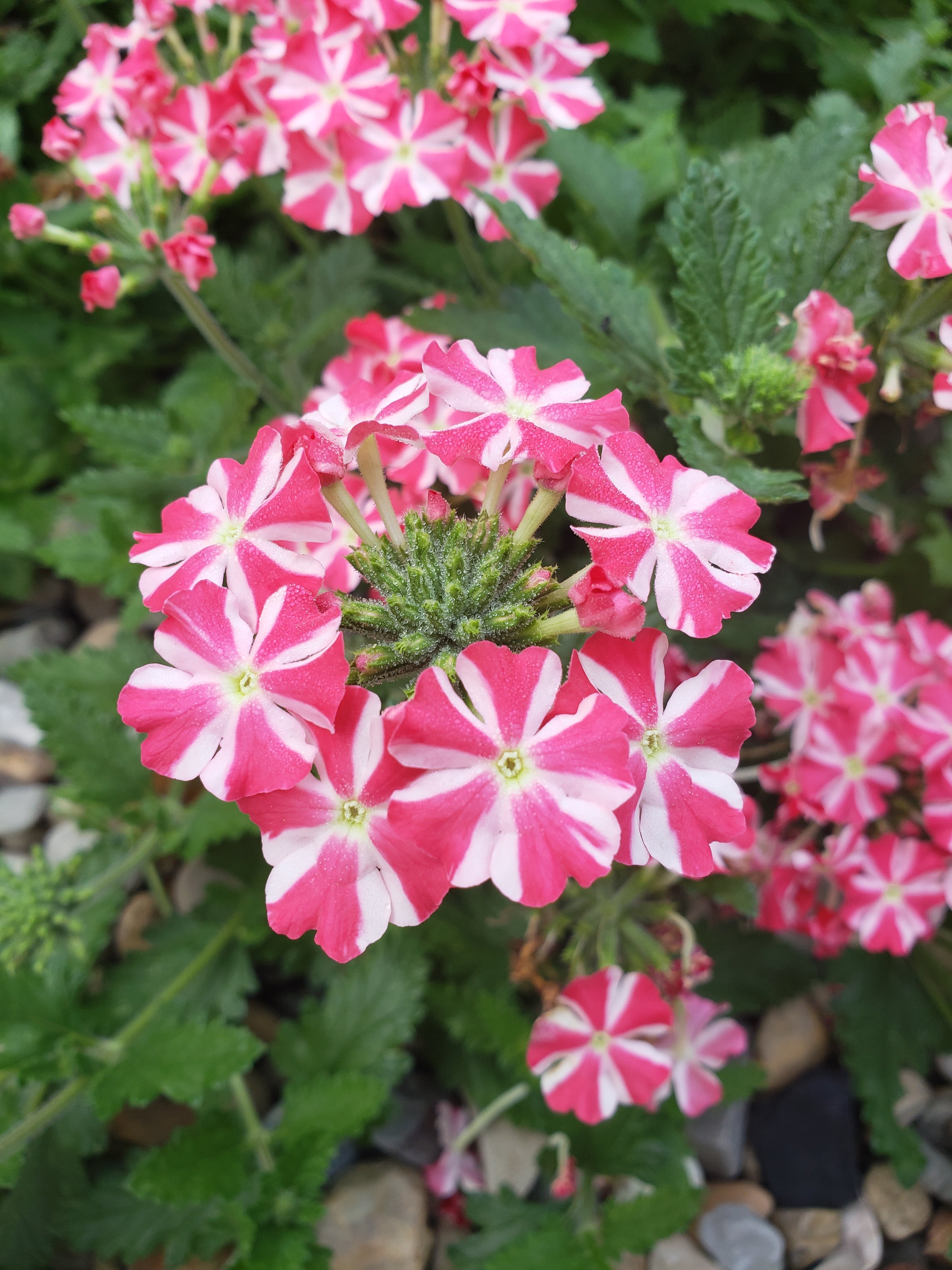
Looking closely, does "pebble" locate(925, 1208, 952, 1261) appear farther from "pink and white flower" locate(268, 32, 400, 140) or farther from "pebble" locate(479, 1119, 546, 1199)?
"pink and white flower" locate(268, 32, 400, 140)

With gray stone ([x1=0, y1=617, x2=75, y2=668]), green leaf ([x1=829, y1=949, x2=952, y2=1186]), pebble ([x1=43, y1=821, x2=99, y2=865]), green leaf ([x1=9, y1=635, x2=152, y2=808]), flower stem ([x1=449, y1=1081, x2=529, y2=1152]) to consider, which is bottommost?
green leaf ([x1=829, y1=949, x2=952, y2=1186])

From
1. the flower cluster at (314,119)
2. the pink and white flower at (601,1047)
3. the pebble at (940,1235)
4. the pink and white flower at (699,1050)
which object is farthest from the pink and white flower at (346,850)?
the pebble at (940,1235)

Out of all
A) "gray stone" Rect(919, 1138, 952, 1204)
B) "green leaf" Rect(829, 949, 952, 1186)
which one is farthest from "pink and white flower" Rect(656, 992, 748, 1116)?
"gray stone" Rect(919, 1138, 952, 1204)

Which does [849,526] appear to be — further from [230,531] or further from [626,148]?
[230,531]

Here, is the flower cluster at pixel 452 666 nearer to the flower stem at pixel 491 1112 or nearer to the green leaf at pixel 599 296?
the green leaf at pixel 599 296

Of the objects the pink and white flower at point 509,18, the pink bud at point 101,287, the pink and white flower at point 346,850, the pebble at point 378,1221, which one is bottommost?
the pebble at point 378,1221

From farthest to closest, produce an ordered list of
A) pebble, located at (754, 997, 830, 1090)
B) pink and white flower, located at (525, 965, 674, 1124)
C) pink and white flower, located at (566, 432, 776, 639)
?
pebble, located at (754, 997, 830, 1090) < pink and white flower, located at (525, 965, 674, 1124) < pink and white flower, located at (566, 432, 776, 639)
